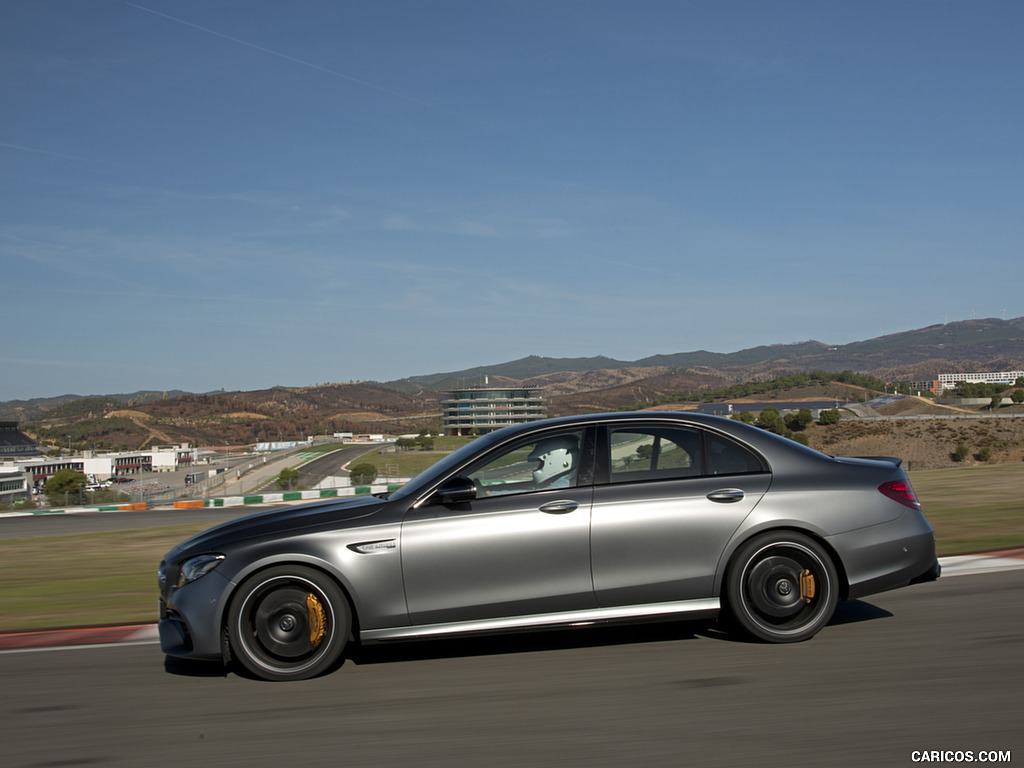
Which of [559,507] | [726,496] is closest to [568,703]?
[559,507]

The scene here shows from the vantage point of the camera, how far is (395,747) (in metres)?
3.46

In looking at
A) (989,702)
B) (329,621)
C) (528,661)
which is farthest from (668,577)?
(329,621)

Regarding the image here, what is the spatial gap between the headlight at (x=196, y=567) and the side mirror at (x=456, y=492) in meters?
1.28

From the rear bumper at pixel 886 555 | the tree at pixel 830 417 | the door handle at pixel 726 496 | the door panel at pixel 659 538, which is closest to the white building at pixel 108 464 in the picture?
the tree at pixel 830 417

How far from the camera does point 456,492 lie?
4.62 meters

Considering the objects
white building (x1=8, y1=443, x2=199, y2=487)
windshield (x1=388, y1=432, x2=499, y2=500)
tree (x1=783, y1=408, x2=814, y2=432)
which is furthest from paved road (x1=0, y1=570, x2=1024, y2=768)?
white building (x1=8, y1=443, x2=199, y2=487)

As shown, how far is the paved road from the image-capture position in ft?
10.9

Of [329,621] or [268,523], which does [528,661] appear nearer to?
[329,621]

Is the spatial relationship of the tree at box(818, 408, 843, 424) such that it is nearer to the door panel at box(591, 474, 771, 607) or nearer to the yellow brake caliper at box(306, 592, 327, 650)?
the door panel at box(591, 474, 771, 607)

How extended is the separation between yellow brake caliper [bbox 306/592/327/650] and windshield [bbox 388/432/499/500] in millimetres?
744

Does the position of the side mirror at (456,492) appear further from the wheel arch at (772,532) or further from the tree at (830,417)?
the tree at (830,417)

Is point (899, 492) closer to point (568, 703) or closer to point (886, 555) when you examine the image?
point (886, 555)

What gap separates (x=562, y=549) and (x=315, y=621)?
1458mm

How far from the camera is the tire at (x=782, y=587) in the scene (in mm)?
4750
